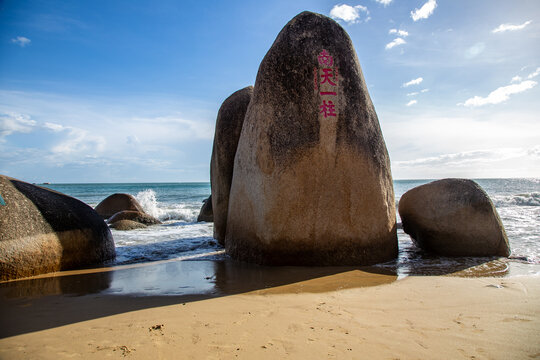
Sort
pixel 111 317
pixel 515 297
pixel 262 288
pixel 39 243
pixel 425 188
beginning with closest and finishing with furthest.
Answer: pixel 111 317, pixel 515 297, pixel 262 288, pixel 39 243, pixel 425 188

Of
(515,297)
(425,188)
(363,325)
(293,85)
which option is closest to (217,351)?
(363,325)

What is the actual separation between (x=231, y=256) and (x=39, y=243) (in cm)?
217

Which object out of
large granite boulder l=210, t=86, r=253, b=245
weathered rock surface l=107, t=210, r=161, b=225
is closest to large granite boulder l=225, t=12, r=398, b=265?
large granite boulder l=210, t=86, r=253, b=245

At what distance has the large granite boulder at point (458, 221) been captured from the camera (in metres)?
4.26

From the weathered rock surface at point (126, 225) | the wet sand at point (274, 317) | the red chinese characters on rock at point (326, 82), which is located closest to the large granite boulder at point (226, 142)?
the red chinese characters on rock at point (326, 82)

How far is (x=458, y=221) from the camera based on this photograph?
434 centimetres

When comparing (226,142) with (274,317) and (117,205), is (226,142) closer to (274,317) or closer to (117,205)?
(274,317)

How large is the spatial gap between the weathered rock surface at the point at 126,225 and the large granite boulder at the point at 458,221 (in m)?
6.11

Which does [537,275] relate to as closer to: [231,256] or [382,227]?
[382,227]

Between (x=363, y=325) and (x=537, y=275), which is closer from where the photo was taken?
(x=363, y=325)

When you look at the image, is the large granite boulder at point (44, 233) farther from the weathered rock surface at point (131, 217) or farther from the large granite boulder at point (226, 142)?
the weathered rock surface at point (131, 217)

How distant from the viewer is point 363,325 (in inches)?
82.7

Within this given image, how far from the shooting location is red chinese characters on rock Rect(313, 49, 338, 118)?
4027mm

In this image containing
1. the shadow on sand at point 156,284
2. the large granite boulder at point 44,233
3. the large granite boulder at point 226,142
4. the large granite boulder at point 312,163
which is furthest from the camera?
the large granite boulder at point 226,142
